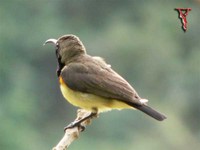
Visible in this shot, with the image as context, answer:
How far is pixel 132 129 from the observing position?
16.2 m

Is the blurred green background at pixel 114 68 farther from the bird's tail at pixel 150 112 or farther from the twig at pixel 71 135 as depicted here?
the bird's tail at pixel 150 112

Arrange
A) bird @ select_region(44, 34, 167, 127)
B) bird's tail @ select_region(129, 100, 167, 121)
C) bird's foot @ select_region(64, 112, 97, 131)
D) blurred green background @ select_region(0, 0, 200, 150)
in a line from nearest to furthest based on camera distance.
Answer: bird's foot @ select_region(64, 112, 97, 131) → bird's tail @ select_region(129, 100, 167, 121) → bird @ select_region(44, 34, 167, 127) → blurred green background @ select_region(0, 0, 200, 150)

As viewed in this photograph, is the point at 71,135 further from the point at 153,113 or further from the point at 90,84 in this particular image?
the point at 90,84

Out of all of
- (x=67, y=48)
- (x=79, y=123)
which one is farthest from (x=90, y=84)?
(x=79, y=123)

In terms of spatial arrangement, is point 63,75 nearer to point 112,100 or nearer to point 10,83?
point 112,100

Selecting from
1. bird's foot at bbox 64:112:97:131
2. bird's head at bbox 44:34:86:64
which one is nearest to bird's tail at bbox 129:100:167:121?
bird's foot at bbox 64:112:97:131

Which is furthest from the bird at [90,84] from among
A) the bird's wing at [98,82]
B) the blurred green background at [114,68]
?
the blurred green background at [114,68]

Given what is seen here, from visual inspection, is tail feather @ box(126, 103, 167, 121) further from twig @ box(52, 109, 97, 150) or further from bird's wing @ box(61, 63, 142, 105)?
twig @ box(52, 109, 97, 150)

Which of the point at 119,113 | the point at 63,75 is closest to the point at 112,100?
the point at 63,75

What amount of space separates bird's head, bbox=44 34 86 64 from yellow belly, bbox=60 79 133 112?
171 millimetres

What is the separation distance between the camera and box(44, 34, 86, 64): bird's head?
4.30 metres

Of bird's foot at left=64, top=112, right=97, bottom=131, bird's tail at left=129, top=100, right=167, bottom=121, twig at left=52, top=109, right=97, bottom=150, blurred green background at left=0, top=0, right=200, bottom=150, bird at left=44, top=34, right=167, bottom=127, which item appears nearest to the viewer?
twig at left=52, top=109, right=97, bottom=150

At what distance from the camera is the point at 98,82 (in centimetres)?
430

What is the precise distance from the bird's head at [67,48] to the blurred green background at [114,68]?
9.09m
